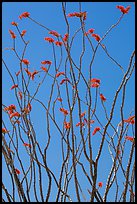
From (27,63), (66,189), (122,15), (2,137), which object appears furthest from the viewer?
(27,63)

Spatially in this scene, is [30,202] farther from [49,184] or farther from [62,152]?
[62,152]

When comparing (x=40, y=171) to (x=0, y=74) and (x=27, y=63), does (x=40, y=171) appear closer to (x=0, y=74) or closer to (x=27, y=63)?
(x=0, y=74)

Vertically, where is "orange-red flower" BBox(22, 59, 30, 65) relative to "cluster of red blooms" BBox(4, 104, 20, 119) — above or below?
above

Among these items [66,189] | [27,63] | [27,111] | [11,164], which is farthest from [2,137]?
[27,63]

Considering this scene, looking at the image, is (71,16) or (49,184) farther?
(71,16)

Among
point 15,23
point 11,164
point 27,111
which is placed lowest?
point 11,164

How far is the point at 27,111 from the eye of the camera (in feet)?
8.55

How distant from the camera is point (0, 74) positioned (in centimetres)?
240

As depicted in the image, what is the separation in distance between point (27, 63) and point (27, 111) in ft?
1.48

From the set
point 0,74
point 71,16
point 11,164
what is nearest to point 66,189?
point 11,164

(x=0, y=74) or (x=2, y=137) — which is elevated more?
(x=0, y=74)

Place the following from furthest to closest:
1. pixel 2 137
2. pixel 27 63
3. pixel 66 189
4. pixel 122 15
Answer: pixel 27 63 → pixel 122 15 → pixel 66 189 → pixel 2 137

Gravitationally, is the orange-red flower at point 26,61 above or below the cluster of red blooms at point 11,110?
above

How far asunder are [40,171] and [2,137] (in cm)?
29
